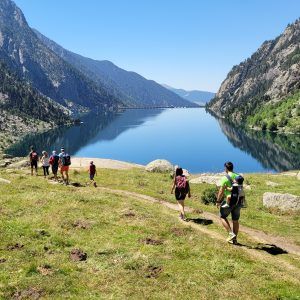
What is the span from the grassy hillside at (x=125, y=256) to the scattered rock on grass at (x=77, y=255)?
292 millimetres

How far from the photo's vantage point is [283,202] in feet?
122

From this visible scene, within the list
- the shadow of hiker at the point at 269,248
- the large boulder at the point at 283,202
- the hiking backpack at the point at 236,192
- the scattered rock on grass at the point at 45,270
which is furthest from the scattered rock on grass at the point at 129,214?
the large boulder at the point at 283,202

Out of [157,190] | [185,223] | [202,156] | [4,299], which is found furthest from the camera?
[202,156]

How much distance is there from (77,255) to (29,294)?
15.1ft

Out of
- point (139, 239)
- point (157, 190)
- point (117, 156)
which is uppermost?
point (139, 239)

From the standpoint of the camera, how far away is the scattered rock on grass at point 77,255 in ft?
66.7

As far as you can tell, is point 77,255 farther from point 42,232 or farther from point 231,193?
point 231,193

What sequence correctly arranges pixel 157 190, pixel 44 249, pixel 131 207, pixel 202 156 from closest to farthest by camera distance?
pixel 44 249, pixel 131 207, pixel 157 190, pixel 202 156

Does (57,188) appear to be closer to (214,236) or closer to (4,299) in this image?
(214,236)

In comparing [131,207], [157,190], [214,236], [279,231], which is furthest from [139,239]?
[157,190]

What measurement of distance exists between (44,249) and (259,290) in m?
11.0

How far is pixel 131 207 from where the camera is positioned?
30.3m

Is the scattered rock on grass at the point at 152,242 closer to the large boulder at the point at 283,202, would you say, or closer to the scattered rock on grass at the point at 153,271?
the scattered rock on grass at the point at 153,271

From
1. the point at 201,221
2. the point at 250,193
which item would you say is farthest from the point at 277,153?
the point at 201,221
